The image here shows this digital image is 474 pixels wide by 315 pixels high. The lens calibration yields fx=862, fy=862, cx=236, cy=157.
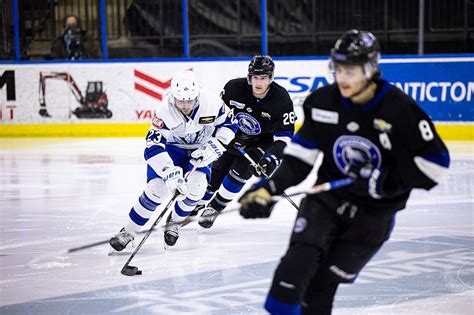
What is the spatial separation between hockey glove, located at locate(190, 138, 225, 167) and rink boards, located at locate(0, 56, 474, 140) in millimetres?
4913

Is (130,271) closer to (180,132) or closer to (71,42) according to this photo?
(180,132)

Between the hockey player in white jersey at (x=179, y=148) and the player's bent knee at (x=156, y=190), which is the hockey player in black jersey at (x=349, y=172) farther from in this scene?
the player's bent knee at (x=156, y=190)

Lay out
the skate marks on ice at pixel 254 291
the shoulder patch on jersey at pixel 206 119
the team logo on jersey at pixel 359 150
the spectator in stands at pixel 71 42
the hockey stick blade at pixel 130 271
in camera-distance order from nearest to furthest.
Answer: the team logo on jersey at pixel 359 150 → the skate marks on ice at pixel 254 291 → the hockey stick blade at pixel 130 271 → the shoulder patch on jersey at pixel 206 119 → the spectator in stands at pixel 71 42

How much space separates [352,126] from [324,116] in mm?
112

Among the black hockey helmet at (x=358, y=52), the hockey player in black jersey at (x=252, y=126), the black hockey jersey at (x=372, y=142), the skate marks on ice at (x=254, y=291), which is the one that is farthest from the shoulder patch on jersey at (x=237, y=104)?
the black hockey helmet at (x=358, y=52)

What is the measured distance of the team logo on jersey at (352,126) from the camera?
9.46ft

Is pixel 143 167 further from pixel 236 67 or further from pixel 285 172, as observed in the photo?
pixel 285 172

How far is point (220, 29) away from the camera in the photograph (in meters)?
11.6

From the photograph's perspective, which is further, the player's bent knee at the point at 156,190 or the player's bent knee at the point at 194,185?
the player's bent knee at the point at 194,185

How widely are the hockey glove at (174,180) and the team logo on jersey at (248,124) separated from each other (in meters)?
1.10

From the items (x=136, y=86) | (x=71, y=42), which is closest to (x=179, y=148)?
(x=136, y=86)

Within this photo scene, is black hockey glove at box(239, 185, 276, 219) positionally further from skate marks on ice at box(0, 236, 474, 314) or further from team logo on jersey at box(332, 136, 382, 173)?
skate marks on ice at box(0, 236, 474, 314)

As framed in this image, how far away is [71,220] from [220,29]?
587 centimetres

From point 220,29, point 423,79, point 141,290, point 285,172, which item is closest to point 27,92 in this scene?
point 220,29
